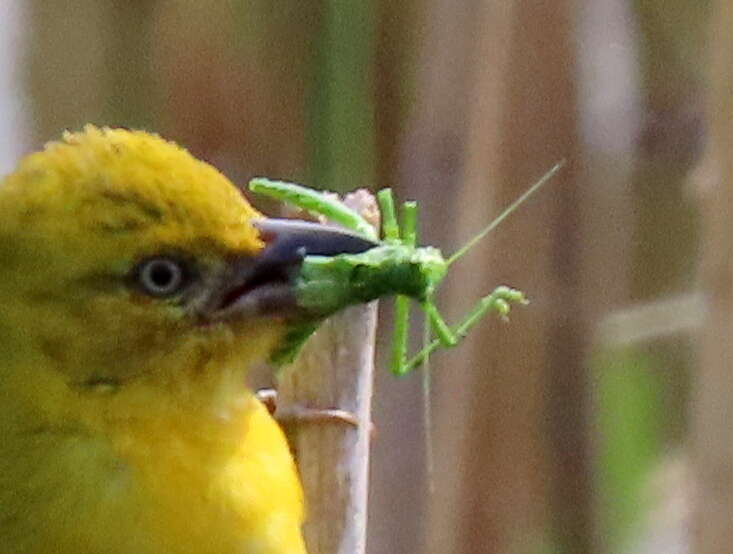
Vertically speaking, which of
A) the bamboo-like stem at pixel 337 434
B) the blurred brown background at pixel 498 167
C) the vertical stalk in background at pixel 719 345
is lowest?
the bamboo-like stem at pixel 337 434

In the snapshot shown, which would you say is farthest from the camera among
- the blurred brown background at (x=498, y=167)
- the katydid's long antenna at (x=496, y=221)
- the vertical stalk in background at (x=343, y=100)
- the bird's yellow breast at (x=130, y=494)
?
the vertical stalk in background at (x=343, y=100)

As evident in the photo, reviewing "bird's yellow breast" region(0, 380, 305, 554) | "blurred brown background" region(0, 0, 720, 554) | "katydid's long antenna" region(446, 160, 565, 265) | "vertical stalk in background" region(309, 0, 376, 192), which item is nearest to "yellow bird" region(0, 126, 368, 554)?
"bird's yellow breast" region(0, 380, 305, 554)

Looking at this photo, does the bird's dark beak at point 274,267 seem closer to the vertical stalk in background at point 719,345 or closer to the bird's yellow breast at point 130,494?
the bird's yellow breast at point 130,494

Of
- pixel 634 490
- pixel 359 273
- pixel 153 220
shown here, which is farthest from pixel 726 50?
pixel 634 490

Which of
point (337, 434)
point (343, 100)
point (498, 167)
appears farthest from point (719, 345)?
point (343, 100)

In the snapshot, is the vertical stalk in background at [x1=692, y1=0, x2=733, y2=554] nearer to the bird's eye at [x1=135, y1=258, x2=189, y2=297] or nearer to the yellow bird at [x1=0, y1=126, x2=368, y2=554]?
the yellow bird at [x1=0, y1=126, x2=368, y2=554]

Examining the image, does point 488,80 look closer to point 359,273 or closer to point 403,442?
point 403,442

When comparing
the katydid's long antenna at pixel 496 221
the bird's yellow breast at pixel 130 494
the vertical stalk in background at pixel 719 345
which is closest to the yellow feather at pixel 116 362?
the bird's yellow breast at pixel 130 494

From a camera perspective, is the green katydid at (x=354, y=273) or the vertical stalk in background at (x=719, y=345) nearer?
the green katydid at (x=354, y=273)

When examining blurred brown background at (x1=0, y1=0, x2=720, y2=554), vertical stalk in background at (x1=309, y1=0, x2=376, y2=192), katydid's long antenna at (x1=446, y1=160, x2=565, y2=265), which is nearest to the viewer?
katydid's long antenna at (x1=446, y1=160, x2=565, y2=265)
